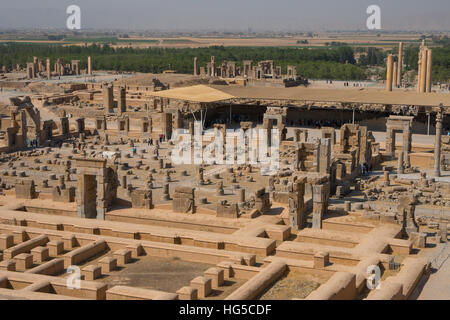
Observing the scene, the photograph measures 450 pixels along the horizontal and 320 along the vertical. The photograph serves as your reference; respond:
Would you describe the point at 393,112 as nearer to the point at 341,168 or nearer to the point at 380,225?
the point at 341,168

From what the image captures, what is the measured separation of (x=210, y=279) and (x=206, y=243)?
15.0 feet

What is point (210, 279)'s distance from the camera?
18.8 metres

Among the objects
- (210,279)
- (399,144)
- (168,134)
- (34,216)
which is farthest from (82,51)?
(210,279)

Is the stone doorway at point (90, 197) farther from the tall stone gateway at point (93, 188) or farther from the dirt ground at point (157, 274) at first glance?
the dirt ground at point (157, 274)

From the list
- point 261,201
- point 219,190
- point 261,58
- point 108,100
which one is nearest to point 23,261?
point 261,201

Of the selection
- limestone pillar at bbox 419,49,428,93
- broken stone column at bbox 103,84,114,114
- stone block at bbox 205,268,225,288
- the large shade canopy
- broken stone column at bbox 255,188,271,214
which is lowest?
stone block at bbox 205,268,225,288

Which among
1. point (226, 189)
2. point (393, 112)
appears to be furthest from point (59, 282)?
point (393, 112)

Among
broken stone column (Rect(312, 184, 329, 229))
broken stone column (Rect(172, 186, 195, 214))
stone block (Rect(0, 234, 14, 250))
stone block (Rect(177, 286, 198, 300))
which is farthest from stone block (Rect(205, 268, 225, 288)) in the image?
stone block (Rect(0, 234, 14, 250))

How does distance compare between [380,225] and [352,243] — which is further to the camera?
[380,225]

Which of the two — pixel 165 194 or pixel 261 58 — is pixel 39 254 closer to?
pixel 165 194

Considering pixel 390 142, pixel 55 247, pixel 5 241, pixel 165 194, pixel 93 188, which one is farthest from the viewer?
pixel 390 142

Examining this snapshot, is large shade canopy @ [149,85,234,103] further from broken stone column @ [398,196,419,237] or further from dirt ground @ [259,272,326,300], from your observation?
dirt ground @ [259,272,326,300]
